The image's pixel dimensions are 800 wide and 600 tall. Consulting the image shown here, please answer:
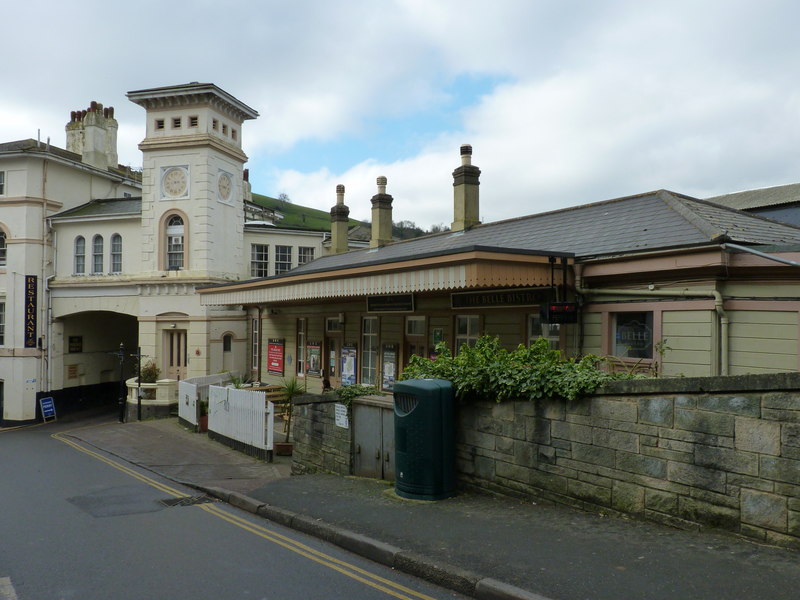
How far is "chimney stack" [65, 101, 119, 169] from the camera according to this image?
3005 centimetres

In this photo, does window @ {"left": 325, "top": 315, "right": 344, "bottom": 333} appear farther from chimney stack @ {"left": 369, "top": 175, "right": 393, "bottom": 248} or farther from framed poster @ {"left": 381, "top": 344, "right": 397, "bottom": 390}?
chimney stack @ {"left": 369, "top": 175, "right": 393, "bottom": 248}

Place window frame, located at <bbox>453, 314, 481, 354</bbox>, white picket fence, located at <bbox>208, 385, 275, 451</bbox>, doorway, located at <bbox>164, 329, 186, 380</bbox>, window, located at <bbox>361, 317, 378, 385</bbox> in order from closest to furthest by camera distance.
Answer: white picket fence, located at <bbox>208, 385, 275, 451</bbox>
window frame, located at <bbox>453, 314, 481, 354</bbox>
window, located at <bbox>361, 317, 378, 385</bbox>
doorway, located at <bbox>164, 329, 186, 380</bbox>

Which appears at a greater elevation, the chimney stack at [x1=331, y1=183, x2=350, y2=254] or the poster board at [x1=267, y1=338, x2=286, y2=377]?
the chimney stack at [x1=331, y1=183, x2=350, y2=254]

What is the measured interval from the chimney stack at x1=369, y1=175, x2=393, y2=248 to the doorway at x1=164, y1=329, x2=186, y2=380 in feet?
28.6

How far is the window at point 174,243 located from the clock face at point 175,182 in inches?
37.0

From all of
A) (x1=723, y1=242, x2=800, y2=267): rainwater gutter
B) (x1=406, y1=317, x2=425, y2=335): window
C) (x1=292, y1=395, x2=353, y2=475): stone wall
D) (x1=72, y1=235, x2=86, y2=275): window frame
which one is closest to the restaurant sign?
(x1=406, y1=317, x2=425, y2=335): window

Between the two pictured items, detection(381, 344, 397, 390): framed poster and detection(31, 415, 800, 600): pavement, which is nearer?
detection(31, 415, 800, 600): pavement

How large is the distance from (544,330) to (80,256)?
73.6 feet

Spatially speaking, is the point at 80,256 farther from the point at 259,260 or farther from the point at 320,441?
the point at 320,441

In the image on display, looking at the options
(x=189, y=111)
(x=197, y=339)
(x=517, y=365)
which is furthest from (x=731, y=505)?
(x=189, y=111)

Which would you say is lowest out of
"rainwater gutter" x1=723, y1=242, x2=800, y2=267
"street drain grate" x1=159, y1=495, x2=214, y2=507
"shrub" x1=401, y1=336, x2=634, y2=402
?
"street drain grate" x1=159, y1=495, x2=214, y2=507

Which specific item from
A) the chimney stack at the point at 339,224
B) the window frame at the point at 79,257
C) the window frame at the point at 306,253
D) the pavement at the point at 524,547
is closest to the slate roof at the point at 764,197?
the chimney stack at the point at 339,224

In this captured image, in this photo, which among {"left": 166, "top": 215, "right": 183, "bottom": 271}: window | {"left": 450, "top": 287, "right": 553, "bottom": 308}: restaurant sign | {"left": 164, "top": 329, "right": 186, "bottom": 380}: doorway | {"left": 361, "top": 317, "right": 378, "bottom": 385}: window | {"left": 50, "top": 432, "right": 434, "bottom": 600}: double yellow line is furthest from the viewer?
{"left": 164, "top": 329, "right": 186, "bottom": 380}: doorway

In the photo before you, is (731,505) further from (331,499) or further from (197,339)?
(197,339)
